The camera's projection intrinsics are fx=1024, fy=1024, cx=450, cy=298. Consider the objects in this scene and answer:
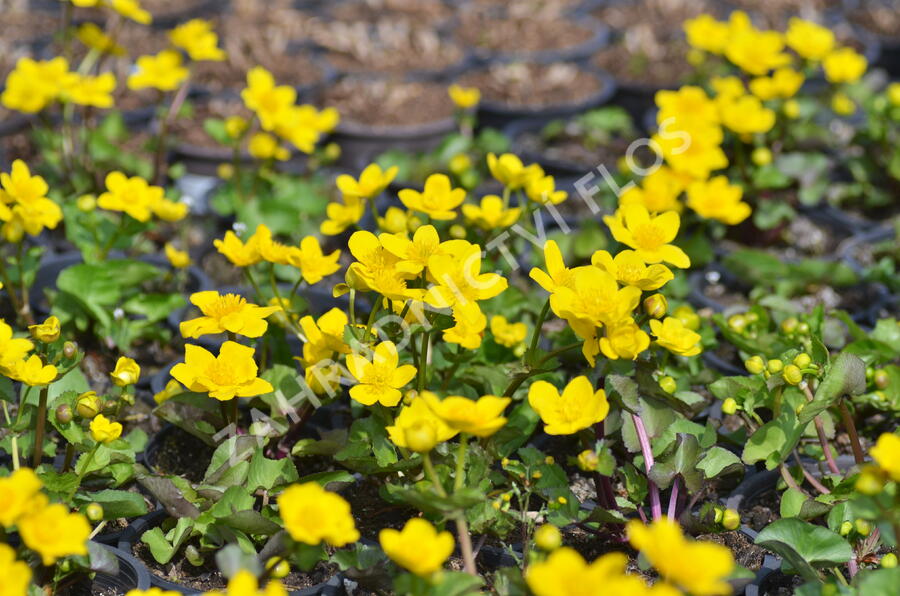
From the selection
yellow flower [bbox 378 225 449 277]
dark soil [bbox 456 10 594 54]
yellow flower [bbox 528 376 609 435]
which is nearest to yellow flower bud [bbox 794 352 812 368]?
yellow flower [bbox 528 376 609 435]

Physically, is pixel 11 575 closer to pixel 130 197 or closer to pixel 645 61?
pixel 130 197

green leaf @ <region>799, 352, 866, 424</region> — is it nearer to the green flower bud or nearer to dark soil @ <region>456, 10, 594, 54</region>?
the green flower bud

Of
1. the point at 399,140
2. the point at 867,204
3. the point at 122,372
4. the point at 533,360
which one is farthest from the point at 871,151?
the point at 122,372

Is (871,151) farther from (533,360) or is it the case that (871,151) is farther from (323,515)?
(323,515)

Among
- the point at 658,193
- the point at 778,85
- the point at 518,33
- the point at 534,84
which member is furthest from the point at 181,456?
the point at 518,33

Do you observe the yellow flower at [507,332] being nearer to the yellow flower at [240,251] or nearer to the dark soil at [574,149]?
the yellow flower at [240,251]

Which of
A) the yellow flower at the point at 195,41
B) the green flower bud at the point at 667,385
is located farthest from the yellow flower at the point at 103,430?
the yellow flower at the point at 195,41
